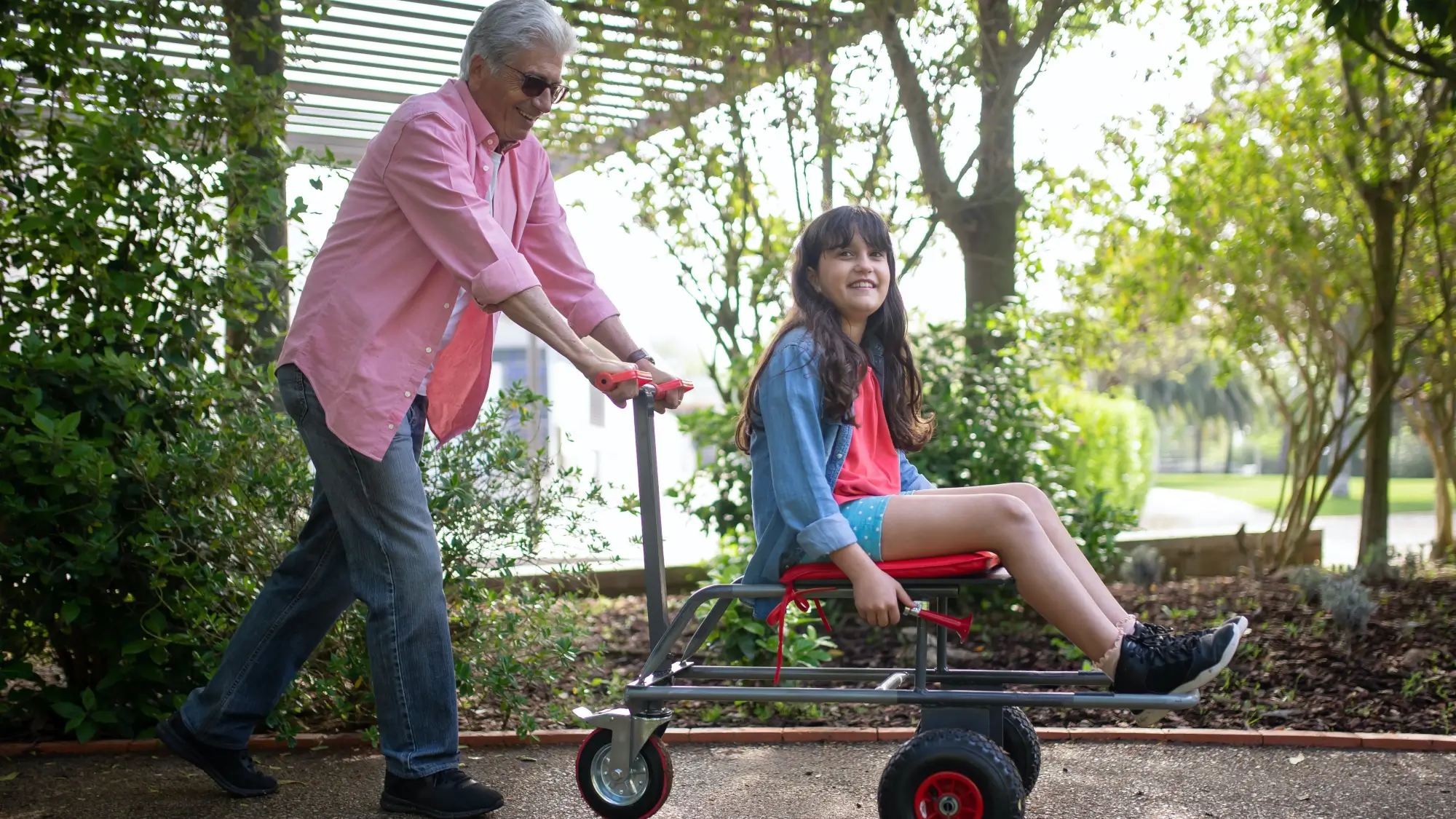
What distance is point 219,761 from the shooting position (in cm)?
281

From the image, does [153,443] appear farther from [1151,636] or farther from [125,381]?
[1151,636]

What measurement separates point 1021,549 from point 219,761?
6.16ft

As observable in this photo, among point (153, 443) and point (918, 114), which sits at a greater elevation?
point (918, 114)

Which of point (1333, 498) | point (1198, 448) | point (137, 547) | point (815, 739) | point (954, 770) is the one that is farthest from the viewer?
point (1198, 448)

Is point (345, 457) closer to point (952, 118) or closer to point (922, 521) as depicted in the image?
point (922, 521)

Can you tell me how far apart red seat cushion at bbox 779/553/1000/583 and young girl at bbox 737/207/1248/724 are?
0.06ft

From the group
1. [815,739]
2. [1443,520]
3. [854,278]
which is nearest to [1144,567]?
[815,739]

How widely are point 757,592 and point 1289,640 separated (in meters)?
2.93

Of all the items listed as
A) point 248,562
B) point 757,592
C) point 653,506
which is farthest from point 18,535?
point 757,592

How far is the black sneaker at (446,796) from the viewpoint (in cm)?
258

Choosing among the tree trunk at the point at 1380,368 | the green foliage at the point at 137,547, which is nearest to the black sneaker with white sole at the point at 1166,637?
the green foliage at the point at 137,547

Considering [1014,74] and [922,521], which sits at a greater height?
[1014,74]

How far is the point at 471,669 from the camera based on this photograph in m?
3.29

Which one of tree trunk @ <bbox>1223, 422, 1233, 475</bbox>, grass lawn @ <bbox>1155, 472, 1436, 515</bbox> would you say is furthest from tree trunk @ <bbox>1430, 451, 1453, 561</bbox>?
tree trunk @ <bbox>1223, 422, 1233, 475</bbox>
